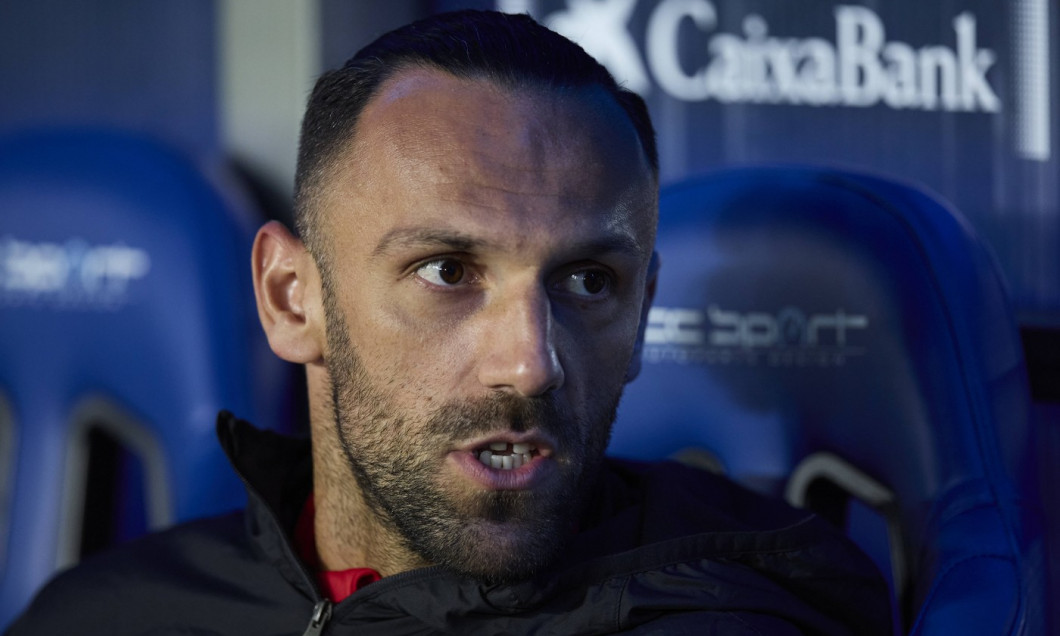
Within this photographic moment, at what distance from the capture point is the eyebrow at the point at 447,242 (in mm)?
874

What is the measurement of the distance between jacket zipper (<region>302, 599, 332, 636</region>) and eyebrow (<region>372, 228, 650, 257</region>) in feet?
1.01

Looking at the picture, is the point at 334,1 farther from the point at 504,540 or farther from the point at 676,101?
the point at 504,540

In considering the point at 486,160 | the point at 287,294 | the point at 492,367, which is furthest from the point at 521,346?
the point at 287,294

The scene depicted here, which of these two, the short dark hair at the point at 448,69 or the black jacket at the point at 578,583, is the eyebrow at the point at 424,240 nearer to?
the short dark hair at the point at 448,69

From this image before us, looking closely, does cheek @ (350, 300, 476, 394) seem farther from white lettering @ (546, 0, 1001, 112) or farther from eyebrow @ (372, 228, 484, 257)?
white lettering @ (546, 0, 1001, 112)

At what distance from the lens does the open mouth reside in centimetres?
86

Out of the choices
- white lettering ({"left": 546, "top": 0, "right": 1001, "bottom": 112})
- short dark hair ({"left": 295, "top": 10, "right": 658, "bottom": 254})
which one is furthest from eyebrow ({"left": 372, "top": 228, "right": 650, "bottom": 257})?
white lettering ({"left": 546, "top": 0, "right": 1001, "bottom": 112})

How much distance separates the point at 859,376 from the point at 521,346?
1.37 ft

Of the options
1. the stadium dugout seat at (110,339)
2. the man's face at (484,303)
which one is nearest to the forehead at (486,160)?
the man's face at (484,303)

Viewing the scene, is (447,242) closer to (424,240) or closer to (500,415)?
(424,240)

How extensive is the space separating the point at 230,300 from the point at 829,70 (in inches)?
37.3

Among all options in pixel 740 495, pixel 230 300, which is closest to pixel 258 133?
pixel 230 300

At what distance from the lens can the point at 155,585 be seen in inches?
42.7

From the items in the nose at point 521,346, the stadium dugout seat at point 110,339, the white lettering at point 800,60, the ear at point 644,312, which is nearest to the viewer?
the nose at point 521,346
